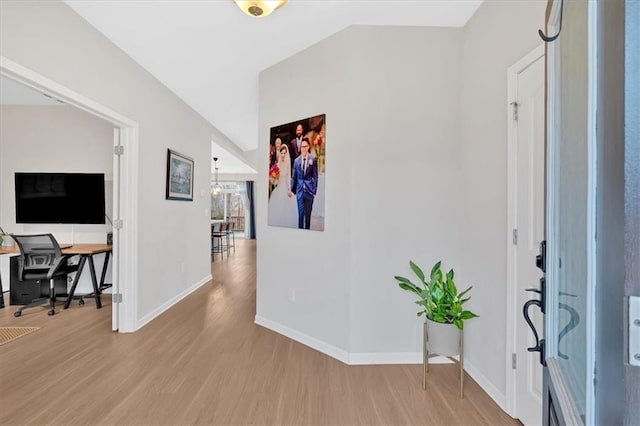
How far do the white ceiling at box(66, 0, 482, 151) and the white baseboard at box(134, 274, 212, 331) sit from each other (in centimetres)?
257

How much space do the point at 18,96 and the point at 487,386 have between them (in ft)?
18.6

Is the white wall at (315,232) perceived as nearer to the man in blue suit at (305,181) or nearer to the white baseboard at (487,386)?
the man in blue suit at (305,181)

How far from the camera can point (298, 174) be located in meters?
2.71

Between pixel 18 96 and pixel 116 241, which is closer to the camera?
pixel 116 241

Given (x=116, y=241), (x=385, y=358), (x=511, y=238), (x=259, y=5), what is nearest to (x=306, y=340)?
(x=385, y=358)

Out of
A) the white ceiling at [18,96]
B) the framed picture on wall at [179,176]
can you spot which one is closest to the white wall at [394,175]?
the framed picture on wall at [179,176]

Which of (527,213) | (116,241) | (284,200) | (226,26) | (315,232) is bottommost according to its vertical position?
(116,241)

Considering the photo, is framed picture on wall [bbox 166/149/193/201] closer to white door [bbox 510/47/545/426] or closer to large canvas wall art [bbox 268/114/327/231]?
large canvas wall art [bbox 268/114/327/231]

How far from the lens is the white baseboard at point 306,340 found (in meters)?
2.39

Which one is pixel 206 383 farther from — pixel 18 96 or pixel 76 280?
pixel 18 96

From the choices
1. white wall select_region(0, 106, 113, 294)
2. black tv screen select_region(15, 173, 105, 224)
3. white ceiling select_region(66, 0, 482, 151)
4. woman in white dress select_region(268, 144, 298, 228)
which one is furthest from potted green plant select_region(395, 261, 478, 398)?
white wall select_region(0, 106, 113, 294)

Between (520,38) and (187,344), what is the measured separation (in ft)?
10.9

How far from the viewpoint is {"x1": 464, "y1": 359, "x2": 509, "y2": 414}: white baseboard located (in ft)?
5.97

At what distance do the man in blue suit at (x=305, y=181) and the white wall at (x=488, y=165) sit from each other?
1202mm
